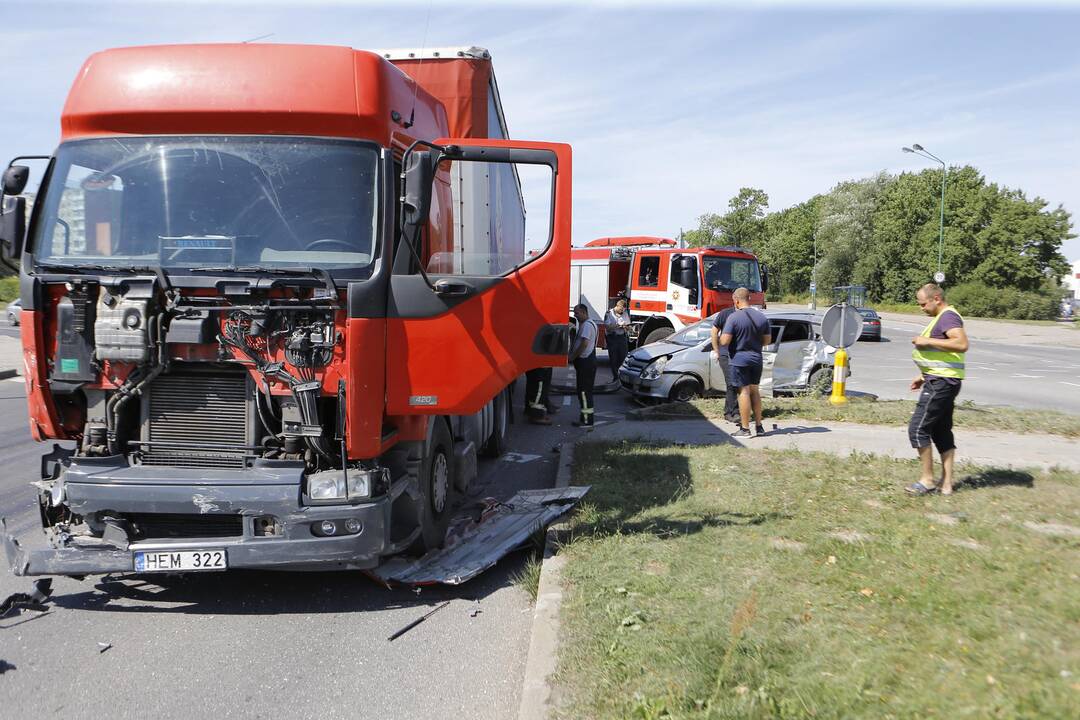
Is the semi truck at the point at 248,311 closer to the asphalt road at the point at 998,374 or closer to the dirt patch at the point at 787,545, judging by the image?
the dirt patch at the point at 787,545

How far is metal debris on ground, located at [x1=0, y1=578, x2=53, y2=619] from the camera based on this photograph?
4629 millimetres

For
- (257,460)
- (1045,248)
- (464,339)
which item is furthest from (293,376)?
(1045,248)

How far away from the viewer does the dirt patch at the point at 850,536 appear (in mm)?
5230

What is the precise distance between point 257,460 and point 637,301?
52.8 feet

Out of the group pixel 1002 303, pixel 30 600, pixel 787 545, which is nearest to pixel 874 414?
pixel 787 545

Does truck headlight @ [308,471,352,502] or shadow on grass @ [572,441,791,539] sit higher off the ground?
truck headlight @ [308,471,352,502]

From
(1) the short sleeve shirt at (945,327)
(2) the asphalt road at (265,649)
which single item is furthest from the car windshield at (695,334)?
(2) the asphalt road at (265,649)

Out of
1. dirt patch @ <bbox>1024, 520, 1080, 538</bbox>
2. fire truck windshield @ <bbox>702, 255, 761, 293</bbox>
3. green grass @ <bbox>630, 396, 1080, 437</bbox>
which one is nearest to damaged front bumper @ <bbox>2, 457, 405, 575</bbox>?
dirt patch @ <bbox>1024, 520, 1080, 538</bbox>

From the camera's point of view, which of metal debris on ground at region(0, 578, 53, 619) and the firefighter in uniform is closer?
metal debris on ground at region(0, 578, 53, 619)

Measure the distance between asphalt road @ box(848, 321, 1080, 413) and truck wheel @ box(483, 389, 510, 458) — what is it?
28.3 ft

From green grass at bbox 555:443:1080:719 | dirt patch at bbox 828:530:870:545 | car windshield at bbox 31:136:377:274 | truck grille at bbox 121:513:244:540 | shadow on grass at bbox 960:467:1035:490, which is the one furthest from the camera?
shadow on grass at bbox 960:467:1035:490

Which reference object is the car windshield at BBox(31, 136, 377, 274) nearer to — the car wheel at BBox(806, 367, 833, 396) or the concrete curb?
the concrete curb

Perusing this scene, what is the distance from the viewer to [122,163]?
482 cm

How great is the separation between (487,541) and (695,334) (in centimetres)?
894
